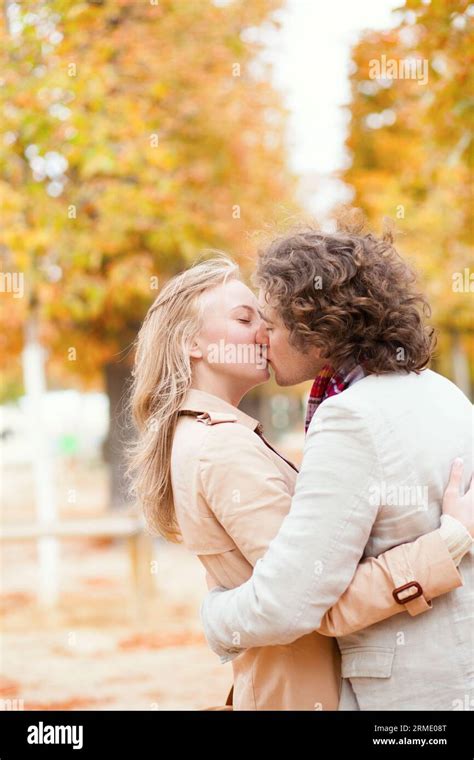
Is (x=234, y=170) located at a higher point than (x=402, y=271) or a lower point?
higher

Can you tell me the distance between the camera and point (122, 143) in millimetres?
8211

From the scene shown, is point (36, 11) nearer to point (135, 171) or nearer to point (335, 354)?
point (135, 171)

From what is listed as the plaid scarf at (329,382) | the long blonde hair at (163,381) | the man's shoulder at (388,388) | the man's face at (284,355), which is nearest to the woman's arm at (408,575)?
the man's shoulder at (388,388)

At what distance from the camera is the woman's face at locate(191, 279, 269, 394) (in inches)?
106

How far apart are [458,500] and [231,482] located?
551mm

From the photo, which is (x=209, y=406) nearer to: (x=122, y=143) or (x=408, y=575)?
(x=408, y=575)

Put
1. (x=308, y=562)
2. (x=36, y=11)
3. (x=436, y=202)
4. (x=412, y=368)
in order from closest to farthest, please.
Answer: (x=308, y=562) < (x=412, y=368) < (x=36, y=11) < (x=436, y=202)

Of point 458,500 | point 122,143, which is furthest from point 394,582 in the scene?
point 122,143

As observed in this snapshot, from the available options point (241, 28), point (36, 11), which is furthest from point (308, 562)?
point (241, 28)

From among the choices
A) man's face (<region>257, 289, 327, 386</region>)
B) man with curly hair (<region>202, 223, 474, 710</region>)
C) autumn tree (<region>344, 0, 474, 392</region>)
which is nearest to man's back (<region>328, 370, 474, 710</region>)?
man with curly hair (<region>202, 223, 474, 710</region>)

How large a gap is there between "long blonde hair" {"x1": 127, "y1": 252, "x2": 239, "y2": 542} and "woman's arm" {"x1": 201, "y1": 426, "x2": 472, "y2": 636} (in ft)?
0.92

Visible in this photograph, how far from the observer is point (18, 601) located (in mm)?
10195

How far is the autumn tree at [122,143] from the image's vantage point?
24.2ft

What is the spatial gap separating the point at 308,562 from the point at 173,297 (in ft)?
3.17
